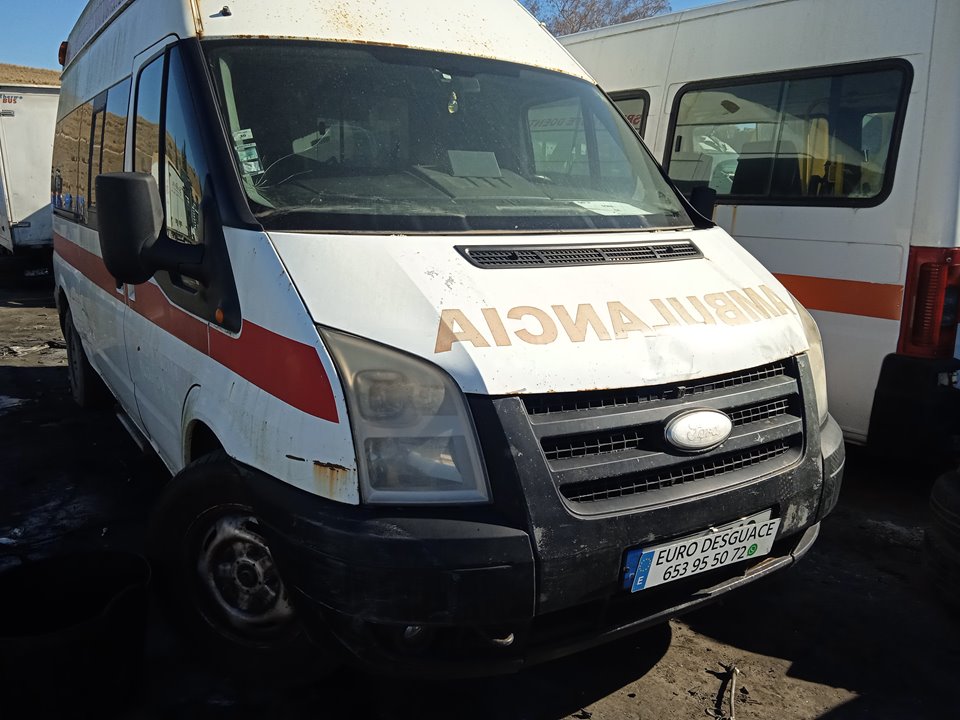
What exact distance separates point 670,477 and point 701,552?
251mm

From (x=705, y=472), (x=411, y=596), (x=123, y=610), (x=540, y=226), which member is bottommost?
(x=123, y=610)

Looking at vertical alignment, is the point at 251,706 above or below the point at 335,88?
below

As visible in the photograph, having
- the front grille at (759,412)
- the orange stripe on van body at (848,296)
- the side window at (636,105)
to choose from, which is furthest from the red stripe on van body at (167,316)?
the side window at (636,105)

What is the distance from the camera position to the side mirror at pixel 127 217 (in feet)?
8.45

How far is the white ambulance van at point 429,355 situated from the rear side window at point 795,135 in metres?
1.65

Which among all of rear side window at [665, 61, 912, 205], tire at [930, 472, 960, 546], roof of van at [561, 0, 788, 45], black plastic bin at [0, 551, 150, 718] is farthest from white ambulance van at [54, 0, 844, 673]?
roof of van at [561, 0, 788, 45]

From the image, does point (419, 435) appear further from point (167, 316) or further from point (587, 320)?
point (167, 316)

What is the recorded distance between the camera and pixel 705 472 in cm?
248

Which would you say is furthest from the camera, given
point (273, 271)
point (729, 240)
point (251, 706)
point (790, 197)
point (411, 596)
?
point (790, 197)

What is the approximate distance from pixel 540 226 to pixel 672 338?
0.65 m

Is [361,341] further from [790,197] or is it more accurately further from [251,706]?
[790,197]

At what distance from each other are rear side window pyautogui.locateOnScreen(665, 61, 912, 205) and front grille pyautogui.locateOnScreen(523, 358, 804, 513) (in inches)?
94.5

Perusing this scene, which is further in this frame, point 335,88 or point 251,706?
point 335,88

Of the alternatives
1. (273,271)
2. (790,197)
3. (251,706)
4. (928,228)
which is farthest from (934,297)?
(251,706)
